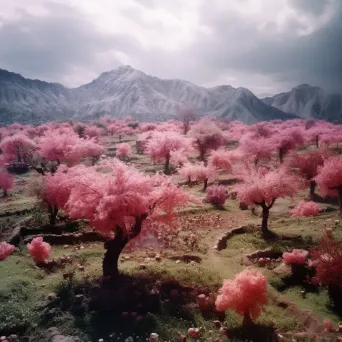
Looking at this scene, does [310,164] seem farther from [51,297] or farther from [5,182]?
[5,182]

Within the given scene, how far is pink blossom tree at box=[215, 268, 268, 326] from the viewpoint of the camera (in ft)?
35.6

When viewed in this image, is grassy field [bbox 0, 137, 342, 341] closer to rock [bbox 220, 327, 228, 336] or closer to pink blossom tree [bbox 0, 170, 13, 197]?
rock [bbox 220, 327, 228, 336]

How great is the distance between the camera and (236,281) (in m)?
11.1

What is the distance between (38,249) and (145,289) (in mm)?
5589

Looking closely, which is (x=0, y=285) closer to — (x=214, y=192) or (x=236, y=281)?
(x=236, y=281)

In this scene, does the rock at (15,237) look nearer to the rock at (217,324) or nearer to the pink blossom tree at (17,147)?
the rock at (217,324)

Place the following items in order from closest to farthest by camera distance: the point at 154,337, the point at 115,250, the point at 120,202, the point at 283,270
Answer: the point at 154,337, the point at 120,202, the point at 115,250, the point at 283,270

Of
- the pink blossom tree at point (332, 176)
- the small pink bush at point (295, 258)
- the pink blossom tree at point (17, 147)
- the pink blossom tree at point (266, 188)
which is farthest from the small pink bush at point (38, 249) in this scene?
the pink blossom tree at point (17, 147)

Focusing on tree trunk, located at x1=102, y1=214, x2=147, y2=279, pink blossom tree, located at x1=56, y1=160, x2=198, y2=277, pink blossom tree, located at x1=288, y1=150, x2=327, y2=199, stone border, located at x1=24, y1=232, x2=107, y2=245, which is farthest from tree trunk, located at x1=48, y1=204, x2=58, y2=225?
pink blossom tree, located at x1=288, y1=150, x2=327, y2=199

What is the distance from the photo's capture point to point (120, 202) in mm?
12281

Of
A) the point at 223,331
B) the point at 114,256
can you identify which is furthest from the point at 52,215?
the point at 223,331

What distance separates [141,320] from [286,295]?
6.26m

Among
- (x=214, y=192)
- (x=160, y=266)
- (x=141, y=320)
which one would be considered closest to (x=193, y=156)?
(x=214, y=192)

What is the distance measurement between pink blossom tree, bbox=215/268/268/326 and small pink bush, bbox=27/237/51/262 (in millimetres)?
8252
